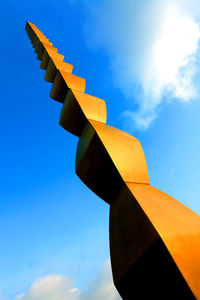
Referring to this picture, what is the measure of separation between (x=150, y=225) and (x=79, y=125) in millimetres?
829

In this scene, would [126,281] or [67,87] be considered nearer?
[126,281]

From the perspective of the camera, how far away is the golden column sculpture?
0.52 m

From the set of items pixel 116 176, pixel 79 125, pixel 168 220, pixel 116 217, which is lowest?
pixel 168 220

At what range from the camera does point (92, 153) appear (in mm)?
880

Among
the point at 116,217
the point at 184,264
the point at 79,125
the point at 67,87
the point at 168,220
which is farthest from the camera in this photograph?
the point at 67,87

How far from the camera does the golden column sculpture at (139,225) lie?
52 cm

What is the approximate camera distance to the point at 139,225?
0.61 m

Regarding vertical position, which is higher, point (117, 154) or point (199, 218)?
point (117, 154)

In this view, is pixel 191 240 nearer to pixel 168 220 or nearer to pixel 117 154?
pixel 168 220

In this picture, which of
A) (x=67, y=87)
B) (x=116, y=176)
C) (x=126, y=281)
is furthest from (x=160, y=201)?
(x=67, y=87)

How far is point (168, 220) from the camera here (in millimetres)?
609

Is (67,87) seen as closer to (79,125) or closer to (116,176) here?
(79,125)

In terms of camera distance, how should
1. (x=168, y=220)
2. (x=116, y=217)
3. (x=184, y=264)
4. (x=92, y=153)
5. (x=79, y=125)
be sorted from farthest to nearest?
1. (x=79, y=125)
2. (x=92, y=153)
3. (x=116, y=217)
4. (x=168, y=220)
5. (x=184, y=264)

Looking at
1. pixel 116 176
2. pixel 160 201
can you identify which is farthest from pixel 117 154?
pixel 160 201
